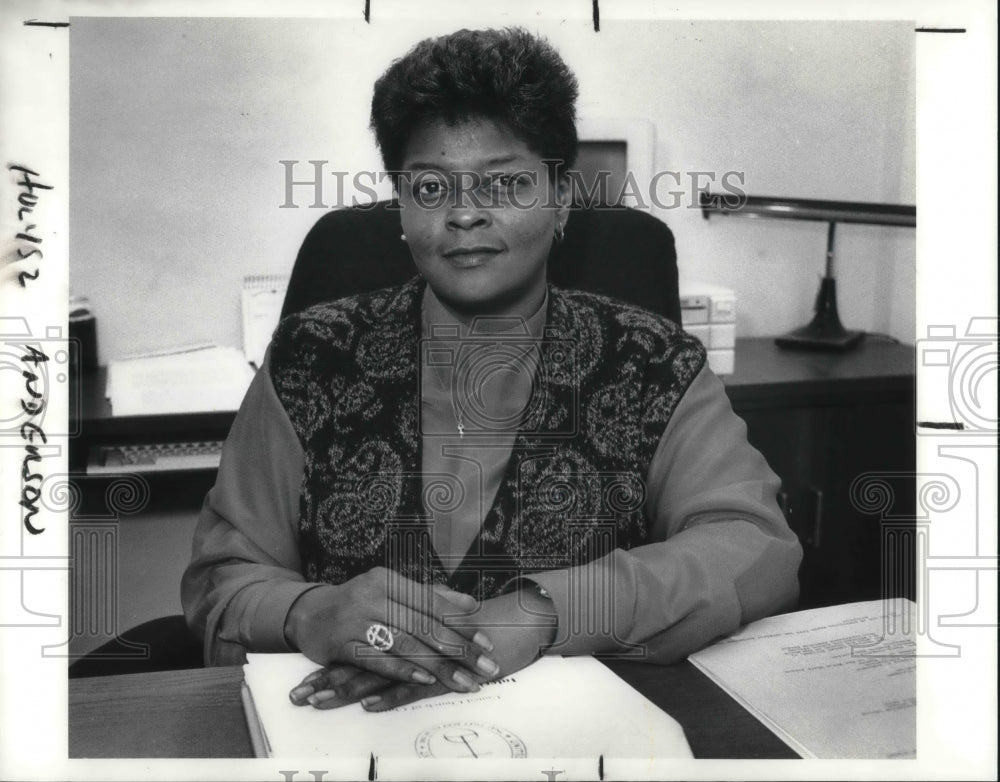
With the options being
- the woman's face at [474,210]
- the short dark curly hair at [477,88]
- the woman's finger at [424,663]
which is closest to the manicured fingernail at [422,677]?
the woman's finger at [424,663]

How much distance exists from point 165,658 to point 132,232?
43 centimetres

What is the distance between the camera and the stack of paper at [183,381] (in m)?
0.97

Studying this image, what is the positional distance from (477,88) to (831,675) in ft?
2.06

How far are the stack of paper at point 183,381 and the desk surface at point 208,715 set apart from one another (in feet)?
1.03

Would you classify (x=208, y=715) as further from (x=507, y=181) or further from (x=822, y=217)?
(x=822, y=217)

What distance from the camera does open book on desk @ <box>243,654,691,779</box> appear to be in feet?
2.27

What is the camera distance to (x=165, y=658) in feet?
2.96

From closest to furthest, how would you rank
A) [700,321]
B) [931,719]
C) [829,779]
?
[829,779] → [931,719] → [700,321]

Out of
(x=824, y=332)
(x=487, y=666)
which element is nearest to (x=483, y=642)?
(x=487, y=666)

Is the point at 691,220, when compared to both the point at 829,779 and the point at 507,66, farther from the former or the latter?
the point at 829,779

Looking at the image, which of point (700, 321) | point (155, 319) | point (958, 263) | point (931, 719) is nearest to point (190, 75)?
point (155, 319)

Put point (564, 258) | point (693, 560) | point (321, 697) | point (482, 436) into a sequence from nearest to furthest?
1. point (321, 697)
2. point (693, 560)
3. point (482, 436)
4. point (564, 258)

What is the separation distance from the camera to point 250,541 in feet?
2.99

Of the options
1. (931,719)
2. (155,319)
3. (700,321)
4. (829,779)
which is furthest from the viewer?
(700,321)
